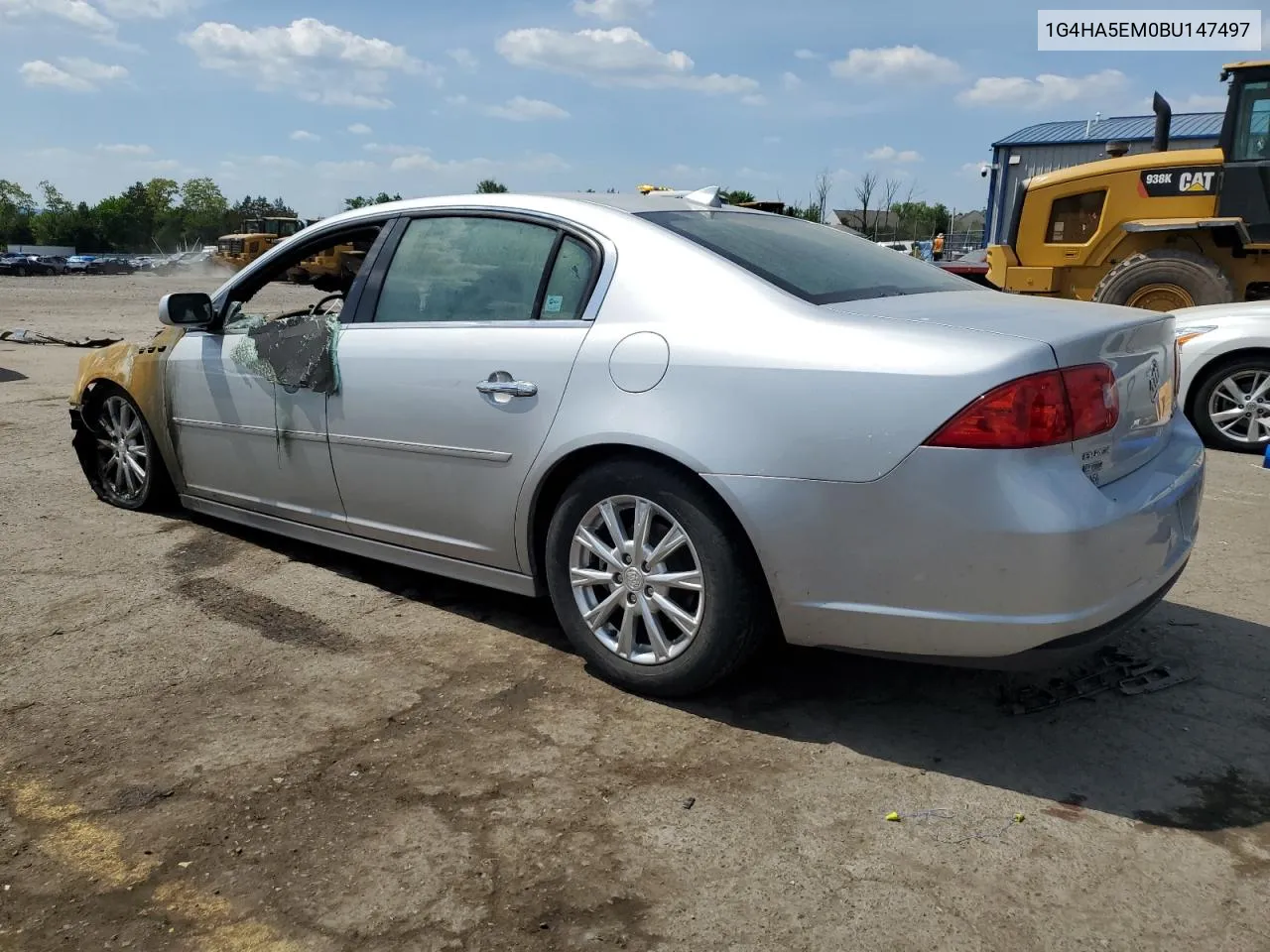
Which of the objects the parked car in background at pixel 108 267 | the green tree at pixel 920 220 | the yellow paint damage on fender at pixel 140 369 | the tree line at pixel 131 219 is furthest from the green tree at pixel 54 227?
the yellow paint damage on fender at pixel 140 369

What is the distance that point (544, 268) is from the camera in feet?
11.7

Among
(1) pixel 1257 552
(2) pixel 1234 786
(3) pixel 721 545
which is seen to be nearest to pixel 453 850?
(3) pixel 721 545

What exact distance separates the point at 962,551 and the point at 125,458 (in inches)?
174

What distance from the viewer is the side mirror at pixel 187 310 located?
457 cm

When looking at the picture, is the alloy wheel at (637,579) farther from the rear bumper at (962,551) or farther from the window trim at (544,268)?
the window trim at (544,268)

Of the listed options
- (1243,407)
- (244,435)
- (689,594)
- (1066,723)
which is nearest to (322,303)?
(244,435)

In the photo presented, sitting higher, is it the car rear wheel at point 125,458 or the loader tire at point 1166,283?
the loader tire at point 1166,283

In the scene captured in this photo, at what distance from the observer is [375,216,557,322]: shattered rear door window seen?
11.8ft

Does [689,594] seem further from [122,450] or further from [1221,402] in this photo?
[1221,402]

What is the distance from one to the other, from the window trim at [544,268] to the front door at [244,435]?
447 millimetres

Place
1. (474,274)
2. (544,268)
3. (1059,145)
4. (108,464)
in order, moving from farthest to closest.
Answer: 1. (1059,145)
2. (108,464)
3. (474,274)
4. (544,268)

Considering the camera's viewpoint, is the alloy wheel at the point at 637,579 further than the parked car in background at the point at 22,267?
No

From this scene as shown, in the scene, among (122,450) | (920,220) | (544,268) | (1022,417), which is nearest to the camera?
Result: (1022,417)

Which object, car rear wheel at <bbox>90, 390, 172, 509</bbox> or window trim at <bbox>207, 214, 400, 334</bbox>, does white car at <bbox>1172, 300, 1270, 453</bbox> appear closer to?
window trim at <bbox>207, 214, 400, 334</bbox>
